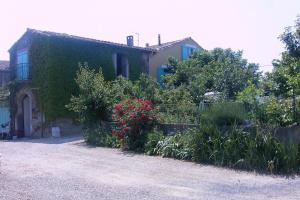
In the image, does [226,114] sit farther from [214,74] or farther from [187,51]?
[187,51]

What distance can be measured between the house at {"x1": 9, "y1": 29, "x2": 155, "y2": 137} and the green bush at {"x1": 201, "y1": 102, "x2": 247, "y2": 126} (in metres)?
11.9

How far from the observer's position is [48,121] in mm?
21438

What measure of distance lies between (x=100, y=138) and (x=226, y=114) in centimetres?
667

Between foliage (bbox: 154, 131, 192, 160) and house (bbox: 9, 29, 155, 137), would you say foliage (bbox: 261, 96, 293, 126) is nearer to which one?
foliage (bbox: 154, 131, 192, 160)

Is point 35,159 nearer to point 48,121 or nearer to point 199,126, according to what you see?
point 199,126

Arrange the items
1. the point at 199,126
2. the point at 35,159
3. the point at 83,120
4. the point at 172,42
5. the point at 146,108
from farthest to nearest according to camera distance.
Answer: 1. the point at 172,42
2. the point at 83,120
3. the point at 146,108
4. the point at 35,159
5. the point at 199,126

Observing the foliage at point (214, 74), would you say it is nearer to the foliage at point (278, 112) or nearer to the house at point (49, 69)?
the house at point (49, 69)

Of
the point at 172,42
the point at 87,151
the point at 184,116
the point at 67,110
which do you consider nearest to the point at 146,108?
the point at 184,116

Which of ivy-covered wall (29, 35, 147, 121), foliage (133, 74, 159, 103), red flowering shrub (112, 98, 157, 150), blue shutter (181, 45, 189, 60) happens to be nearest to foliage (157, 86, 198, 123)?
foliage (133, 74, 159, 103)

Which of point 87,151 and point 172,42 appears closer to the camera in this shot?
point 87,151

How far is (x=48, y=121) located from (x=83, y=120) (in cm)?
494

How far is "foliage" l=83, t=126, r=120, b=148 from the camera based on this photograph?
15.7 m

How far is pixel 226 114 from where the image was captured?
11.8 m

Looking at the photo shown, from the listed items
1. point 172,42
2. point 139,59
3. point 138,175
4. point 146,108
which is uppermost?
point 172,42
